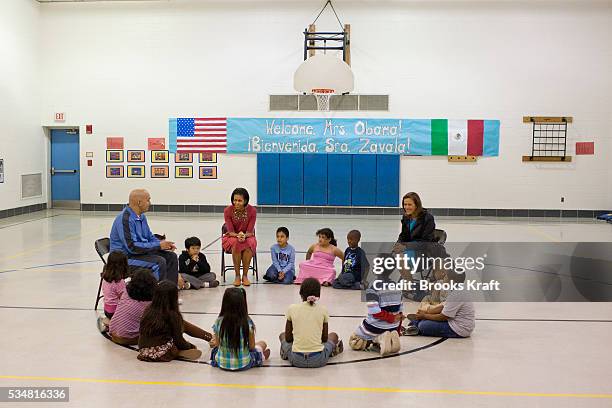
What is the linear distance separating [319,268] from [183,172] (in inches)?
381

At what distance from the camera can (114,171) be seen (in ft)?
58.0

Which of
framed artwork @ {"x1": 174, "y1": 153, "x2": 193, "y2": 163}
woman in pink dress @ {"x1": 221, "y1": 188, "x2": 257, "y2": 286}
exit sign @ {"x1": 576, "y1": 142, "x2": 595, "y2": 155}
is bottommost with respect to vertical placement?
woman in pink dress @ {"x1": 221, "y1": 188, "x2": 257, "y2": 286}

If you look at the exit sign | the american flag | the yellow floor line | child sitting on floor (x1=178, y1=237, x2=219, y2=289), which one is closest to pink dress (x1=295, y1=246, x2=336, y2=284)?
child sitting on floor (x1=178, y1=237, x2=219, y2=289)

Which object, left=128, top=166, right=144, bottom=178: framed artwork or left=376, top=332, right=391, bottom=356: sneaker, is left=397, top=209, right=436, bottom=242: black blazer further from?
left=128, top=166, right=144, bottom=178: framed artwork

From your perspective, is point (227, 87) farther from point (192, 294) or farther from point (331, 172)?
point (192, 294)

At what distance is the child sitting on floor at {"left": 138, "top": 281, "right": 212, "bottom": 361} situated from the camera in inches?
208

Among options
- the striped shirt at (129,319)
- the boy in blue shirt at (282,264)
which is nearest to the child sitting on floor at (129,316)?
the striped shirt at (129,319)

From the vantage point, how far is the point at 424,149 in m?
17.1

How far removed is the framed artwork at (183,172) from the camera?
1748cm

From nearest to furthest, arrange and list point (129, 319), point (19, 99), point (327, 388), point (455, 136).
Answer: point (327, 388), point (129, 319), point (19, 99), point (455, 136)

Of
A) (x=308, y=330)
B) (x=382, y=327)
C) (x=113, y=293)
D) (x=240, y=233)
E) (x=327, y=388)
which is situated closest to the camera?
(x=327, y=388)

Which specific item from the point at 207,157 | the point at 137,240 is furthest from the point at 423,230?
the point at 207,157

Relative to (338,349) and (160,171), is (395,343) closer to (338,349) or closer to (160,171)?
(338,349)

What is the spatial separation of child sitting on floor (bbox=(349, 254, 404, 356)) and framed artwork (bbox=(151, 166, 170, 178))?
12585 mm
